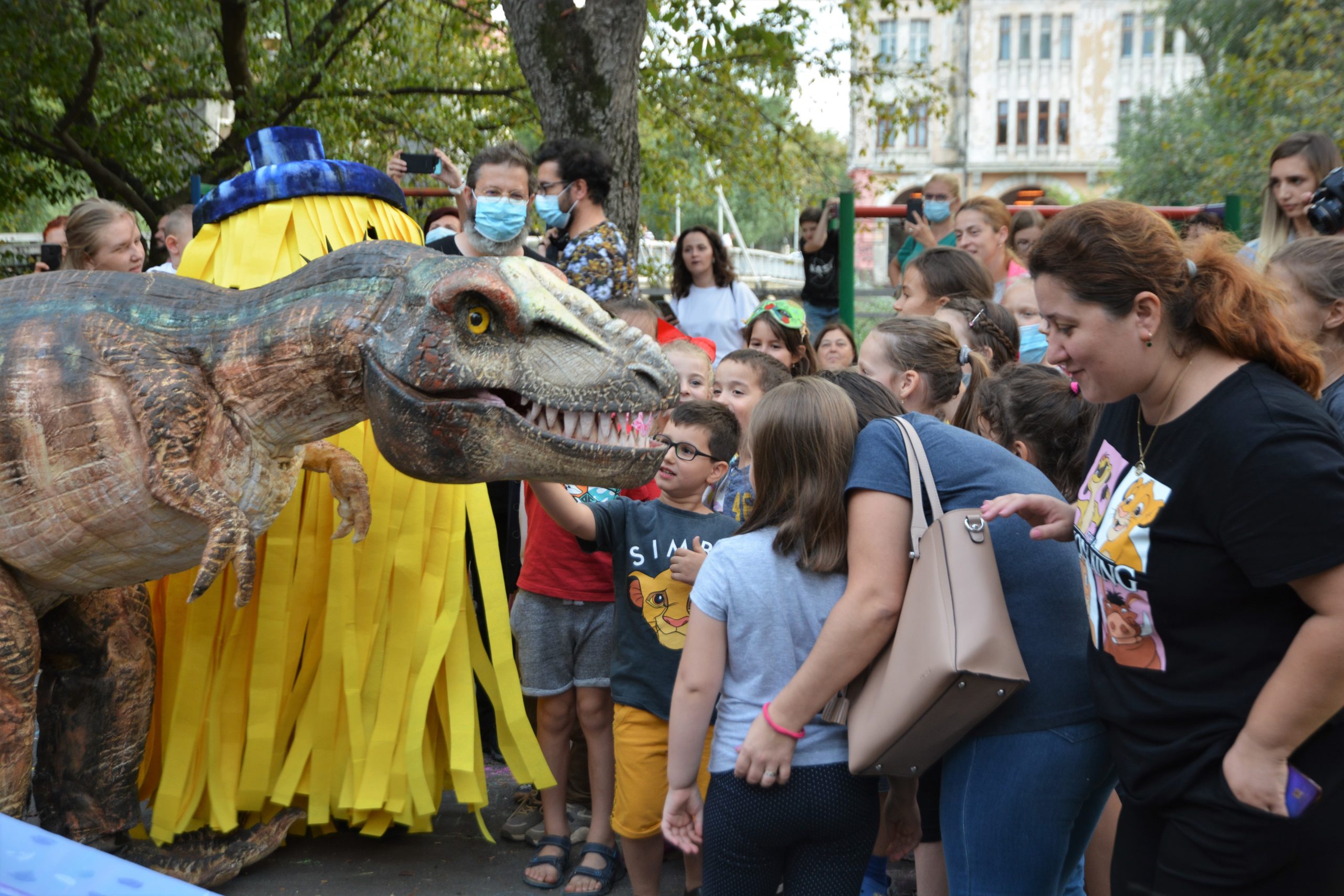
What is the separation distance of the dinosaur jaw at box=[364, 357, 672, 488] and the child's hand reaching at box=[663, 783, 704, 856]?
65 cm

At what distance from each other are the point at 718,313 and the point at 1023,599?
357 cm

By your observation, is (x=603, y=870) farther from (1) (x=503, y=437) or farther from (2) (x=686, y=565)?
(1) (x=503, y=437)

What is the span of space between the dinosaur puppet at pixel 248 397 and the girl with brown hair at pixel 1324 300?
4.62 feet

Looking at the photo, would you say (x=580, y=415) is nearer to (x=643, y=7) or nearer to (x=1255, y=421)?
(x=1255, y=421)

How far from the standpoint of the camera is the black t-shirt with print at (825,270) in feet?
20.1

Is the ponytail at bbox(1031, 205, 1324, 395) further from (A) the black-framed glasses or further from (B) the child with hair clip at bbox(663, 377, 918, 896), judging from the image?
(A) the black-framed glasses

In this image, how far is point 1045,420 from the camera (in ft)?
9.17

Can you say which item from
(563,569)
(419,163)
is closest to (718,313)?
(419,163)

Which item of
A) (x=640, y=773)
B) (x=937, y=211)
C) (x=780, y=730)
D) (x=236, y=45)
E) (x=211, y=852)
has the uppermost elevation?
(x=236, y=45)

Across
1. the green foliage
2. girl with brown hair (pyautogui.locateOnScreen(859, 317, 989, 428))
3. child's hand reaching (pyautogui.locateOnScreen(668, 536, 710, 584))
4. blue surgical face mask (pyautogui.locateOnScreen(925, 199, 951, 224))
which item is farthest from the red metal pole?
child's hand reaching (pyautogui.locateOnScreen(668, 536, 710, 584))

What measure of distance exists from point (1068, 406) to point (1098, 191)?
3901cm

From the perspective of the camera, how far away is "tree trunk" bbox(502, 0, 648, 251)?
566 cm

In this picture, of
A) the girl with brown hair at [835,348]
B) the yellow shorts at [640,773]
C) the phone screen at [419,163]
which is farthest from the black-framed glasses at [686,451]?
the phone screen at [419,163]

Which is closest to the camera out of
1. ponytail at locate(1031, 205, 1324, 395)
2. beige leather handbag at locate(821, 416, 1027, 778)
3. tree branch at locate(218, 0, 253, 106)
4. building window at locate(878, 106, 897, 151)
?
ponytail at locate(1031, 205, 1324, 395)
